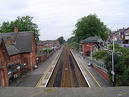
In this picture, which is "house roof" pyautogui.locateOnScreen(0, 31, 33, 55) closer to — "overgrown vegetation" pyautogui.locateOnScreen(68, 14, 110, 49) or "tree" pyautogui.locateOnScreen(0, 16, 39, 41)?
"tree" pyautogui.locateOnScreen(0, 16, 39, 41)

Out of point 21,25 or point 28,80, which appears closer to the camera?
point 28,80

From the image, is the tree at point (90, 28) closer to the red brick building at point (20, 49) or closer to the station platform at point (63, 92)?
the red brick building at point (20, 49)

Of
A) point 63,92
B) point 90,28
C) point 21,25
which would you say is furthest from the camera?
point 90,28

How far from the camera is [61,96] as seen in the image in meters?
5.93

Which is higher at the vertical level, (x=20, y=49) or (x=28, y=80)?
(x=20, y=49)

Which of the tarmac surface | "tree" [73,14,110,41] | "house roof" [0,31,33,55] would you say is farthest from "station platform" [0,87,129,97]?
"tree" [73,14,110,41]

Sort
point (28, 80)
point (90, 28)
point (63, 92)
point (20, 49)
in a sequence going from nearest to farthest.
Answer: point (63, 92)
point (28, 80)
point (20, 49)
point (90, 28)

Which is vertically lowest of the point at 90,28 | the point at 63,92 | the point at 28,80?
the point at 28,80

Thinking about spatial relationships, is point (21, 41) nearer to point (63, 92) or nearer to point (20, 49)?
point (20, 49)

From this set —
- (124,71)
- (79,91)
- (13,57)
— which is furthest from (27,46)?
(79,91)

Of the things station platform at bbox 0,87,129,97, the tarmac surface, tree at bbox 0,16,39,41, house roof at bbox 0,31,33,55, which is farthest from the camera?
tree at bbox 0,16,39,41

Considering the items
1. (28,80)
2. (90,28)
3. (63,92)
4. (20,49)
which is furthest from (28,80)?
(90,28)

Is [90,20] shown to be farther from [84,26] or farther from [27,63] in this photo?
[27,63]

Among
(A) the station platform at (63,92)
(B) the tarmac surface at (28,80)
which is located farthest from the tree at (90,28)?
(A) the station platform at (63,92)
